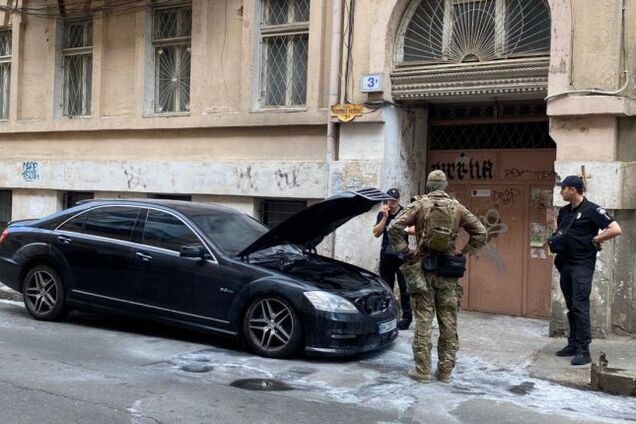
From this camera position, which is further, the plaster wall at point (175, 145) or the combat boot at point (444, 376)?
the plaster wall at point (175, 145)

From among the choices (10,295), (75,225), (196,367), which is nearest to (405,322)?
(196,367)

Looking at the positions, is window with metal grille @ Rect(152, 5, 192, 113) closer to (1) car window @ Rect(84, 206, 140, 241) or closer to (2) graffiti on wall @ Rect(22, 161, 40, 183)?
(2) graffiti on wall @ Rect(22, 161, 40, 183)

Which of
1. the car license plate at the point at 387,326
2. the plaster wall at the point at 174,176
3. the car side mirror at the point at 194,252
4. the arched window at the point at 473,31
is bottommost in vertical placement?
the car license plate at the point at 387,326

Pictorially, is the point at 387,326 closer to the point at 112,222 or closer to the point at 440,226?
the point at 440,226

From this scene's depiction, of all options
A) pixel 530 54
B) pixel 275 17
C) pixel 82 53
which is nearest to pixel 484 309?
pixel 530 54

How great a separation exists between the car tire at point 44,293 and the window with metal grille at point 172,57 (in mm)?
4887

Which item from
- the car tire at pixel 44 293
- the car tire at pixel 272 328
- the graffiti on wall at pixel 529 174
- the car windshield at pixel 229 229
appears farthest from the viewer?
the graffiti on wall at pixel 529 174

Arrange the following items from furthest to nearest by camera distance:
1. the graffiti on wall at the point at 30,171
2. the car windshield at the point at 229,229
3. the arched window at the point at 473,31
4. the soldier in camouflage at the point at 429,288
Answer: the graffiti on wall at the point at 30,171
the arched window at the point at 473,31
the car windshield at the point at 229,229
the soldier in camouflage at the point at 429,288

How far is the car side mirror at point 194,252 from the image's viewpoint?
7277 mm

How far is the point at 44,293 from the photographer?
8492 millimetres

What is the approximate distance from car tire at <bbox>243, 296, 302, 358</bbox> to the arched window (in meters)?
4.60

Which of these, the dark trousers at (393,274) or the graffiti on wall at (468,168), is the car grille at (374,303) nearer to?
the dark trousers at (393,274)

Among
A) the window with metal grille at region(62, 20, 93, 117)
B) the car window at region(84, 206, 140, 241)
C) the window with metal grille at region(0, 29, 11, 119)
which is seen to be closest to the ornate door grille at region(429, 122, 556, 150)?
the car window at region(84, 206, 140, 241)

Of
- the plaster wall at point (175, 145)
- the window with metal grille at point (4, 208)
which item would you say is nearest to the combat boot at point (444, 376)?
the plaster wall at point (175, 145)
